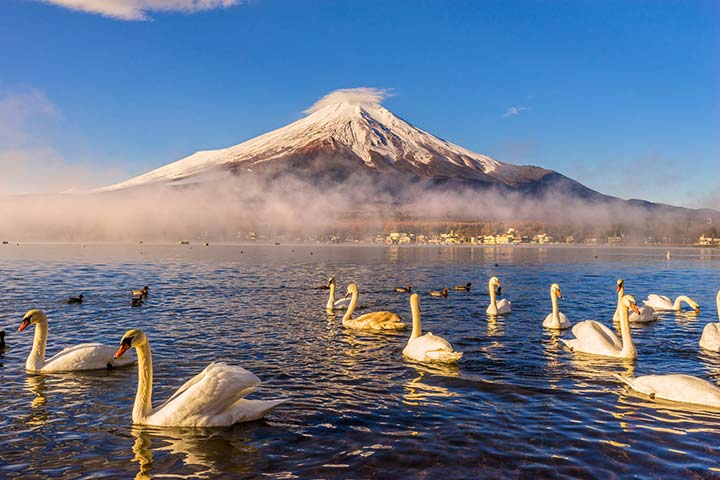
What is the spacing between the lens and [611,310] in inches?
1118

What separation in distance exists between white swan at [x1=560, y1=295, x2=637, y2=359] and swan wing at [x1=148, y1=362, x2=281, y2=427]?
11.0 m

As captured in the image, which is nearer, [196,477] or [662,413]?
→ [196,477]

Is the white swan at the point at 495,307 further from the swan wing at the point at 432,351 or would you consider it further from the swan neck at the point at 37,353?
the swan neck at the point at 37,353

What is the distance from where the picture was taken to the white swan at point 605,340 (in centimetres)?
1623

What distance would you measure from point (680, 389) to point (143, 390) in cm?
1090

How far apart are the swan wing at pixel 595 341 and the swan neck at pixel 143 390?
1254 centimetres

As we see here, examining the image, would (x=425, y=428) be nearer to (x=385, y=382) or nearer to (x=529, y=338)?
(x=385, y=382)

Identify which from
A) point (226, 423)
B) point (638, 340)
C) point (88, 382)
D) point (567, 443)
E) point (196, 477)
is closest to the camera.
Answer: point (196, 477)

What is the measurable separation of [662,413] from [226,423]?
866cm

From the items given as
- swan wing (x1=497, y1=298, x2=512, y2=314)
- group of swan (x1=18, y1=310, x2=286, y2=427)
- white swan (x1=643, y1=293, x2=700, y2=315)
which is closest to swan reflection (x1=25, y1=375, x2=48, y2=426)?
group of swan (x1=18, y1=310, x2=286, y2=427)

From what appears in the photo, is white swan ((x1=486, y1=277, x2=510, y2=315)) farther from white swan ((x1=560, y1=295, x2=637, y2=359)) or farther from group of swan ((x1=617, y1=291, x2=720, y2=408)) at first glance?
group of swan ((x1=617, y1=291, x2=720, y2=408))

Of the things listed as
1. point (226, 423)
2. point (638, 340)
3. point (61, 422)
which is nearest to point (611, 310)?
point (638, 340)

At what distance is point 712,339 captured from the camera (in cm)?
1753

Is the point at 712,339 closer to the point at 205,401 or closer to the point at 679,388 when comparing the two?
the point at 679,388
